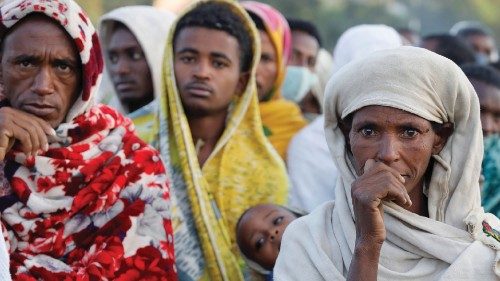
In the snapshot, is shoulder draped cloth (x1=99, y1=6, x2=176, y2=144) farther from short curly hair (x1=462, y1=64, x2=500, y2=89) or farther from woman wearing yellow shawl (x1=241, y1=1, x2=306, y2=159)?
short curly hair (x1=462, y1=64, x2=500, y2=89)

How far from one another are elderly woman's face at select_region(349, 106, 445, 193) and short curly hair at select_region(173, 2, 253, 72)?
211cm

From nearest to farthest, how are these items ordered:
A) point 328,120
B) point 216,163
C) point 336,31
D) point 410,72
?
point 410,72, point 328,120, point 216,163, point 336,31

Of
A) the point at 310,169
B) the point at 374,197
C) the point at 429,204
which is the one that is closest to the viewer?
the point at 374,197

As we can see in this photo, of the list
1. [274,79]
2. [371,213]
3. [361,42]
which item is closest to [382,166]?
[371,213]

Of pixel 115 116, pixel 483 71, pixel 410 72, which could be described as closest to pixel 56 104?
pixel 115 116

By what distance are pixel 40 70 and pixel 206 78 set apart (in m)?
1.43

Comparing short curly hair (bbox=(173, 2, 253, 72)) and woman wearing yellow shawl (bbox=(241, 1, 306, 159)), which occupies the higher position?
short curly hair (bbox=(173, 2, 253, 72))

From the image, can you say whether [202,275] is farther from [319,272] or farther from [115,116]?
[319,272]

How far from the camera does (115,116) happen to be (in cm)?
472

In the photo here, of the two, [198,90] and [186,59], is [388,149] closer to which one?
[198,90]

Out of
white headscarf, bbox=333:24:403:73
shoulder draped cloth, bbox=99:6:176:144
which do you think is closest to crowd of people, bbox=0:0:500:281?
shoulder draped cloth, bbox=99:6:176:144

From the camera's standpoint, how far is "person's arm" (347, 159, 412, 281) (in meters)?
3.74

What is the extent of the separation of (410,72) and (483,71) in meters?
2.43

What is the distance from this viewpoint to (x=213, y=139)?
5.78 m
